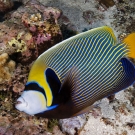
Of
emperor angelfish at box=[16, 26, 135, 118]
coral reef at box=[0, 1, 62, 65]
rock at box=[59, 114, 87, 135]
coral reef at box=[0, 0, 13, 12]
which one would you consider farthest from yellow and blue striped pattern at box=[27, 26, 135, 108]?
coral reef at box=[0, 0, 13, 12]

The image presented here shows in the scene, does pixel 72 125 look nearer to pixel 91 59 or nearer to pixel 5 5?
pixel 91 59

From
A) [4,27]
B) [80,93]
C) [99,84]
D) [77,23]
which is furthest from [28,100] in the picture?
[77,23]

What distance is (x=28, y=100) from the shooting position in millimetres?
1524

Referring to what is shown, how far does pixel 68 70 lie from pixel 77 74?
0.28 feet

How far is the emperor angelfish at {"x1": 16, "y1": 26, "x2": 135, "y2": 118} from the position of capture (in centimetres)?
155

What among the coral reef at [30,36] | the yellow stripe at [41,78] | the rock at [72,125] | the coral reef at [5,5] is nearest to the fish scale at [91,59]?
the yellow stripe at [41,78]

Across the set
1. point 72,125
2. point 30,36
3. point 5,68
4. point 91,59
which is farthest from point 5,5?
point 91,59

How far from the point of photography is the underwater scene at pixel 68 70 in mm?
1619

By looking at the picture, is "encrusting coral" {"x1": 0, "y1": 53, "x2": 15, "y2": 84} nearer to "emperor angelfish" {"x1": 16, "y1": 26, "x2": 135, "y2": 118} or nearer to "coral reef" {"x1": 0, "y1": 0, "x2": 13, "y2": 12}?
"emperor angelfish" {"x1": 16, "y1": 26, "x2": 135, "y2": 118}

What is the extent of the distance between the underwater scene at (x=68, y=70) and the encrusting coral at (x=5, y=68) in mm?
13

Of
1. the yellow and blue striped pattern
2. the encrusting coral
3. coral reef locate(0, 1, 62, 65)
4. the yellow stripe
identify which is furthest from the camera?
coral reef locate(0, 1, 62, 65)

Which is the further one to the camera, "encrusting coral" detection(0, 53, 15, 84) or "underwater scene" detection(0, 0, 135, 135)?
"encrusting coral" detection(0, 53, 15, 84)

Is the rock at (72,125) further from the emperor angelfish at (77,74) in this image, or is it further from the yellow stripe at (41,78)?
the yellow stripe at (41,78)

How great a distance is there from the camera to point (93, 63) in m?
1.74
